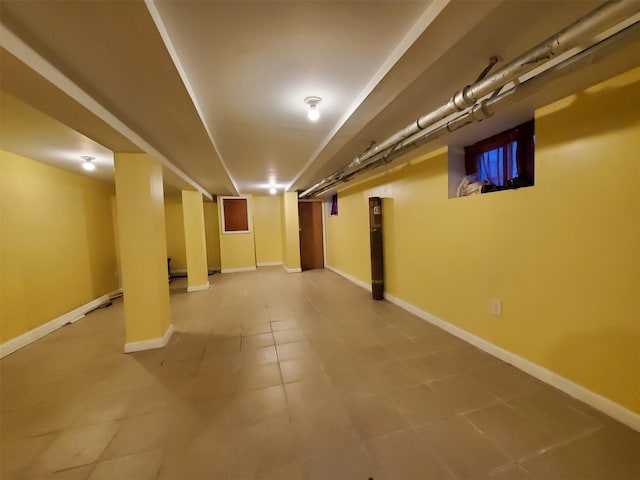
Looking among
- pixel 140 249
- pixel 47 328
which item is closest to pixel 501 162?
pixel 140 249

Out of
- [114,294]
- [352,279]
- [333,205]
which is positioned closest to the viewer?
[114,294]

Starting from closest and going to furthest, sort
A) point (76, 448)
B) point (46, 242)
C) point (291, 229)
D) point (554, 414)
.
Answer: point (76, 448), point (554, 414), point (46, 242), point (291, 229)

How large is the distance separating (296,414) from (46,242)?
396 cm

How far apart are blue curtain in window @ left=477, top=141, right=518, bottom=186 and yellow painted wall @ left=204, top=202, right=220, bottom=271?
6.79 meters

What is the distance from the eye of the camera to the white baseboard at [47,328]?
2.69 metres

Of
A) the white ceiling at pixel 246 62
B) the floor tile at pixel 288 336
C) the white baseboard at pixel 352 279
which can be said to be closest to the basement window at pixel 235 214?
the white baseboard at pixel 352 279

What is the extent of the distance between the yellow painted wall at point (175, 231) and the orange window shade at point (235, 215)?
1.15 m

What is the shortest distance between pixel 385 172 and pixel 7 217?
4.76 m

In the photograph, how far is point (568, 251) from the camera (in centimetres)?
177

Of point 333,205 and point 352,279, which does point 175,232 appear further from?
point 352,279

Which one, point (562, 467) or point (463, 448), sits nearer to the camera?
point (562, 467)

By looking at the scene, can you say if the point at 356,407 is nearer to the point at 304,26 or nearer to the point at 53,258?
the point at 304,26

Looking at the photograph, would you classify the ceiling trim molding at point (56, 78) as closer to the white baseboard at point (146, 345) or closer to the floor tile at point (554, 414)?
the white baseboard at point (146, 345)

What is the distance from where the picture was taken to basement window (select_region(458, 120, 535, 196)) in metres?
2.20
